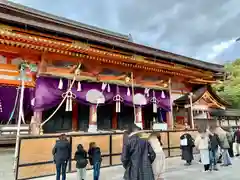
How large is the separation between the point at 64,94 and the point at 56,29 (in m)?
3.19

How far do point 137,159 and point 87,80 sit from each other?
18.6 ft

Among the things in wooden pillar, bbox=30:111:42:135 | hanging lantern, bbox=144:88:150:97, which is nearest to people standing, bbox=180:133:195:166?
hanging lantern, bbox=144:88:150:97

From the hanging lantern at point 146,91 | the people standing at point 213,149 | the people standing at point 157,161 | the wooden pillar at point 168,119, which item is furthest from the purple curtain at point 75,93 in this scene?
the people standing at point 157,161

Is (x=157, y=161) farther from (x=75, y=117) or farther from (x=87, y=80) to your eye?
(x=75, y=117)

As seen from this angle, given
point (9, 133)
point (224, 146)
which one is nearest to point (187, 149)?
point (224, 146)

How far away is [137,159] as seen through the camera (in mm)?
3746

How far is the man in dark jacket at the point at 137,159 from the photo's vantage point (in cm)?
373

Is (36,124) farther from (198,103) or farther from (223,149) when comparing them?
(198,103)

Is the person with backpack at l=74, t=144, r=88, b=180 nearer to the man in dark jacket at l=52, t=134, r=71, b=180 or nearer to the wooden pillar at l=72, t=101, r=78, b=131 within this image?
the man in dark jacket at l=52, t=134, r=71, b=180

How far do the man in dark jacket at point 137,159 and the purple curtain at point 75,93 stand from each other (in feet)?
16.2

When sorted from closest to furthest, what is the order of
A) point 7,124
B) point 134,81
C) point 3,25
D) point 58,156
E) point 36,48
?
1. point 58,156
2. point 36,48
3. point 3,25
4. point 7,124
5. point 134,81

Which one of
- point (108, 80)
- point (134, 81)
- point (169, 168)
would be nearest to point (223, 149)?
point (169, 168)

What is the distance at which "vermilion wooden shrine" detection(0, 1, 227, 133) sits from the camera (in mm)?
7797

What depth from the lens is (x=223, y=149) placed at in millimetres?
7988
